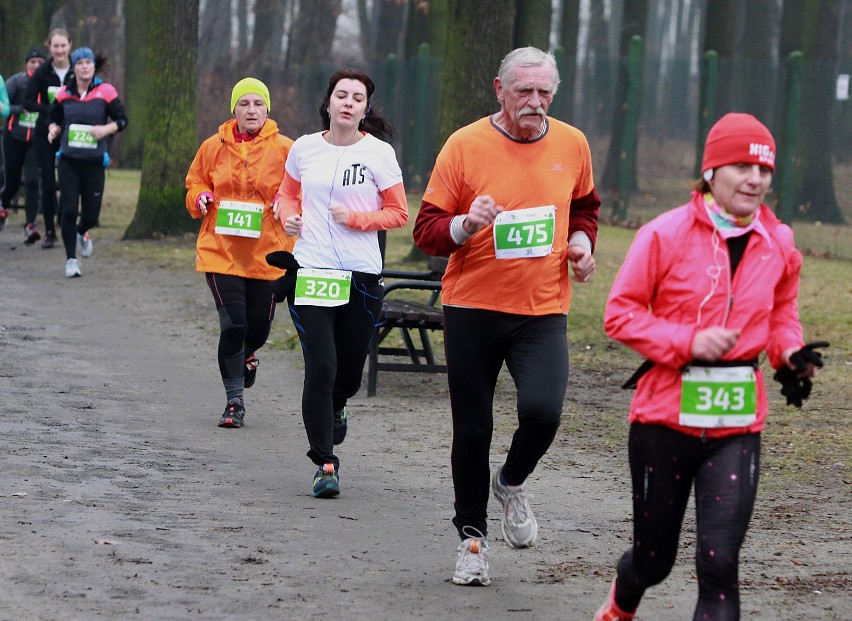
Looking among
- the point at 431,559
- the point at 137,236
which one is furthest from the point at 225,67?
the point at 431,559

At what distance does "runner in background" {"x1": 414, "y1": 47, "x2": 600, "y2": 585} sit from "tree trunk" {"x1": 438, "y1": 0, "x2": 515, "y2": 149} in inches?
396

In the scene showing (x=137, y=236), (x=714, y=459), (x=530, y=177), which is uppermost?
(x=530, y=177)

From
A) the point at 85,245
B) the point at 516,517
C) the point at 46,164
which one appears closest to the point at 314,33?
the point at 46,164

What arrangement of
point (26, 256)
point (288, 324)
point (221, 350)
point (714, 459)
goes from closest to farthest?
point (714, 459) < point (221, 350) < point (288, 324) < point (26, 256)

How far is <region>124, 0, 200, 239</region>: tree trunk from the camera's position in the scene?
766 inches

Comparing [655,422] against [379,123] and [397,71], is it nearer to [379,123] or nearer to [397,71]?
[379,123]

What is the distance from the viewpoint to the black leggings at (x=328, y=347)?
7.18m

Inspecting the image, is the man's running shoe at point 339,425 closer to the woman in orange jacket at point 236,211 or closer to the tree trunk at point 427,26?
the woman in orange jacket at point 236,211

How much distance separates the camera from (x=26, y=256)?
17.8 metres

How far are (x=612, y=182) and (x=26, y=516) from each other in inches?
847

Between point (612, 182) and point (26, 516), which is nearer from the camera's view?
point (26, 516)

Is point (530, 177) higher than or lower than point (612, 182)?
higher

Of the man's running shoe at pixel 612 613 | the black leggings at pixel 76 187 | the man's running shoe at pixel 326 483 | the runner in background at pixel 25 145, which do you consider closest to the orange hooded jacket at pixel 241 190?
the man's running shoe at pixel 326 483

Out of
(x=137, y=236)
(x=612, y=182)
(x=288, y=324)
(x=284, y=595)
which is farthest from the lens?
(x=612, y=182)
